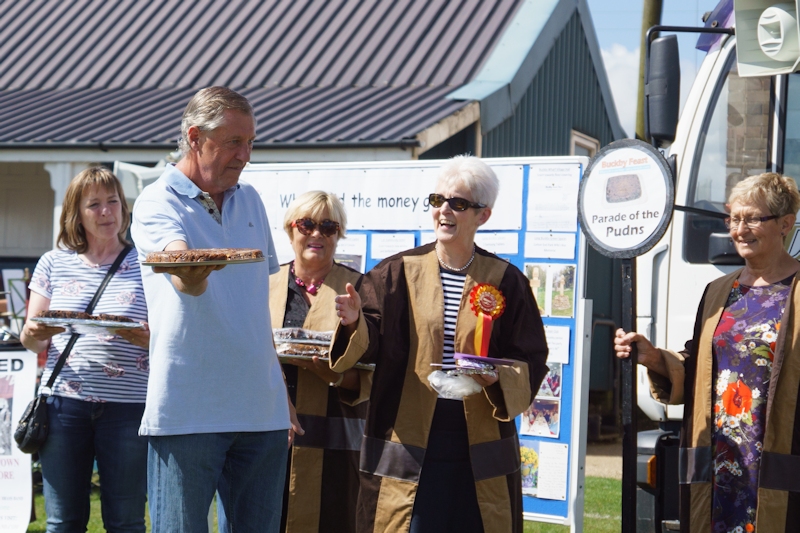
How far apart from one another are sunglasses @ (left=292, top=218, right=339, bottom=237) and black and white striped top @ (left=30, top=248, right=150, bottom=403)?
2.38 ft

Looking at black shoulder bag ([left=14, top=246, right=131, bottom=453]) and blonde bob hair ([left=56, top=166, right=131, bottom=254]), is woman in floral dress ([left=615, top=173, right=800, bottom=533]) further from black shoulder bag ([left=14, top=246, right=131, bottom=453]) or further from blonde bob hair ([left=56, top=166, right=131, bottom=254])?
blonde bob hair ([left=56, top=166, right=131, bottom=254])

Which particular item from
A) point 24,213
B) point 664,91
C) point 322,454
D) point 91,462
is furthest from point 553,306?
point 24,213

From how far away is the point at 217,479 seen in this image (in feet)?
9.17

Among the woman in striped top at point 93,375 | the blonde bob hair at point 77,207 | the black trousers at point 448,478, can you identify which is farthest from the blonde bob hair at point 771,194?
the blonde bob hair at point 77,207

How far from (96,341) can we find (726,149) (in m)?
2.97

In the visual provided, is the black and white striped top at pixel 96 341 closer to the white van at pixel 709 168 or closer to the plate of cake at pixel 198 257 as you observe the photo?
the plate of cake at pixel 198 257

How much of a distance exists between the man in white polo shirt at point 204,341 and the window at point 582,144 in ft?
30.4

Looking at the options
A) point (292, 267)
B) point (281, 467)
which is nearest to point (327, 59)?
point (292, 267)

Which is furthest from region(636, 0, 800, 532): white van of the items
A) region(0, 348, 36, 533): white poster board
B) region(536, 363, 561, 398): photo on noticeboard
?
region(0, 348, 36, 533): white poster board

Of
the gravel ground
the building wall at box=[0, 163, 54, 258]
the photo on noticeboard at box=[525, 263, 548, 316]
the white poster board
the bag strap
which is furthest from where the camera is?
the building wall at box=[0, 163, 54, 258]

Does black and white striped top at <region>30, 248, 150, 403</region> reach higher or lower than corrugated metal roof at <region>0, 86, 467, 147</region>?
lower

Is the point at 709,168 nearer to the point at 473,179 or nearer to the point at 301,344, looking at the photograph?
the point at 473,179

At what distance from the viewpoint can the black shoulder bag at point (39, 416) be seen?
3.75 metres

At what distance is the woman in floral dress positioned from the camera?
3408mm
